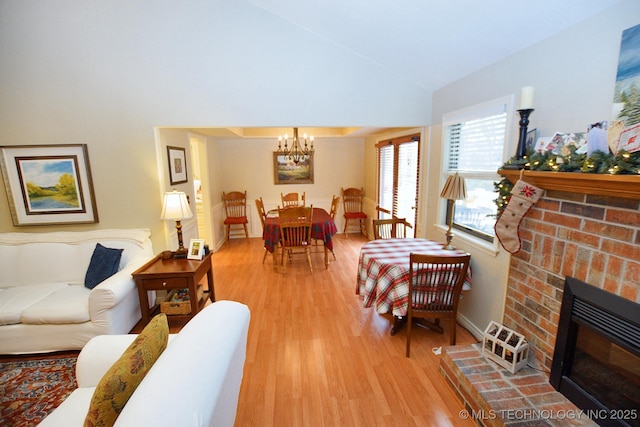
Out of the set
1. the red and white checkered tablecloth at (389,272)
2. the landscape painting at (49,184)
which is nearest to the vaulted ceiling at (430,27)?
the red and white checkered tablecloth at (389,272)

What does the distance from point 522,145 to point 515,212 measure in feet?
1.39

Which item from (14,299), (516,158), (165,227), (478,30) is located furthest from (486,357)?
(14,299)

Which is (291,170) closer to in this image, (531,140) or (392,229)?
(392,229)

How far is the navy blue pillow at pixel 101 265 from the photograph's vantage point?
2.54m

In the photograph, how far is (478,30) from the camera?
6.22 feet

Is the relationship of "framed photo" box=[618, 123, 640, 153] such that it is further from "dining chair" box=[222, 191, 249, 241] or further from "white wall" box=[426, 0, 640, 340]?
"dining chair" box=[222, 191, 249, 241]

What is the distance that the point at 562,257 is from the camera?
162 cm

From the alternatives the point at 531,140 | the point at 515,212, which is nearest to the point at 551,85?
the point at 531,140

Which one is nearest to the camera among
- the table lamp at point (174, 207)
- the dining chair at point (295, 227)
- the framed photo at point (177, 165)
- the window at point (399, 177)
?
the table lamp at point (174, 207)

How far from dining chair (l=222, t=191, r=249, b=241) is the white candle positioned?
4.78m

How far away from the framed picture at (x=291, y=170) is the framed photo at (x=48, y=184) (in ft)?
11.3

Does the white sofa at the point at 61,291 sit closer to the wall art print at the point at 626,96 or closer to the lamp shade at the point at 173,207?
the lamp shade at the point at 173,207

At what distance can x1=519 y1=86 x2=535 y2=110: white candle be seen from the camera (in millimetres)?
1668

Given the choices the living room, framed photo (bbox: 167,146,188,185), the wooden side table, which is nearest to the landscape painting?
the living room
